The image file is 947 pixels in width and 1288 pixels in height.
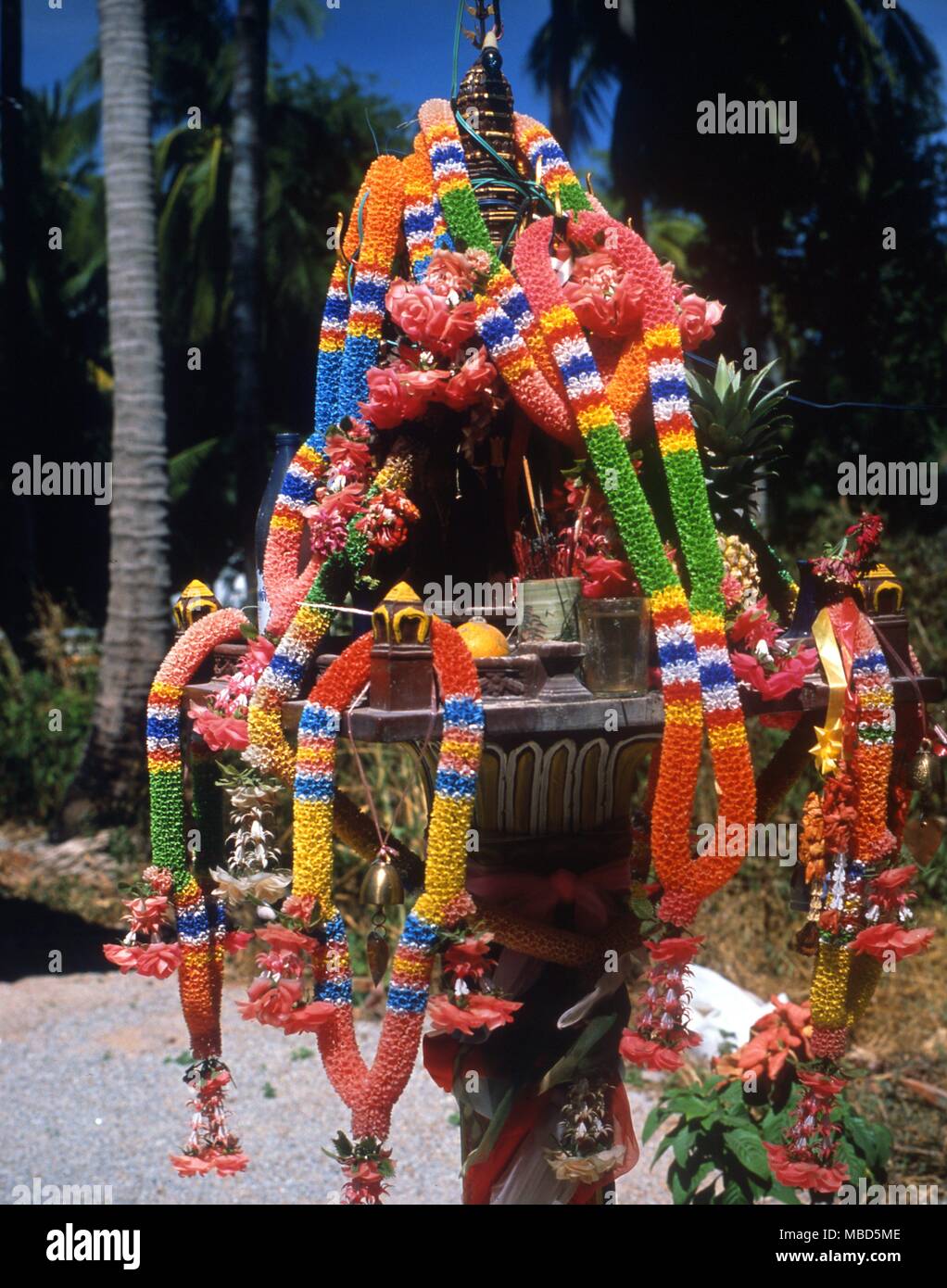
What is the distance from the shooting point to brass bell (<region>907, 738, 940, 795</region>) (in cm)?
298

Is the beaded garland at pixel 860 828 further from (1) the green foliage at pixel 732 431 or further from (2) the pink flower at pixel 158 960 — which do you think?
(2) the pink flower at pixel 158 960

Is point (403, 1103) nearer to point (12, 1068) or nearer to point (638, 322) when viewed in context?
point (12, 1068)

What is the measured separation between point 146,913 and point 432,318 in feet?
4.80

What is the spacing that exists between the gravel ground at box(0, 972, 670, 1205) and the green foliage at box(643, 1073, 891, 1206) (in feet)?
3.40

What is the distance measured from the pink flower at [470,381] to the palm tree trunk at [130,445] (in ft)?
20.6

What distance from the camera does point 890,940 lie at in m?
2.78

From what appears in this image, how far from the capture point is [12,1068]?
6664 mm

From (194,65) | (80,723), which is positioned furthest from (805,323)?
(194,65)

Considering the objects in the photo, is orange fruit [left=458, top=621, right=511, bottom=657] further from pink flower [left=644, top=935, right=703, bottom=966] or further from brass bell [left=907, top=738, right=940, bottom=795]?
brass bell [left=907, top=738, right=940, bottom=795]

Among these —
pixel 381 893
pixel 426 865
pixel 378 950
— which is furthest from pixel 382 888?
pixel 378 950

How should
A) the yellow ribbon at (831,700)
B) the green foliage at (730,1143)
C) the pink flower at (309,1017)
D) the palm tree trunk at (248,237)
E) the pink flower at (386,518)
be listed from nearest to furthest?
the pink flower at (309,1017), the pink flower at (386,518), the yellow ribbon at (831,700), the green foliage at (730,1143), the palm tree trunk at (248,237)

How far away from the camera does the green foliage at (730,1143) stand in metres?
4.18

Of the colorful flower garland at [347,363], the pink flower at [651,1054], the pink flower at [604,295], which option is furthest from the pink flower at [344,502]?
the pink flower at [651,1054]

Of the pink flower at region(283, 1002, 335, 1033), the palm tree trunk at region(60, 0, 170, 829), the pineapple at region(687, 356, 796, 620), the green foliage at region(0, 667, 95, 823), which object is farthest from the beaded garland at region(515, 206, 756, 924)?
the green foliage at region(0, 667, 95, 823)
